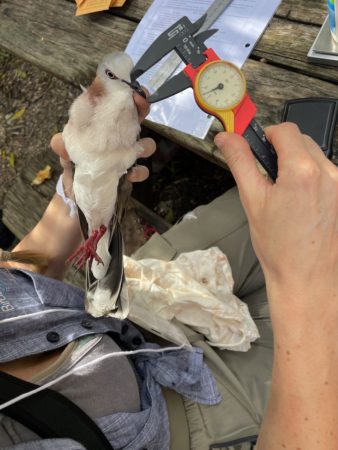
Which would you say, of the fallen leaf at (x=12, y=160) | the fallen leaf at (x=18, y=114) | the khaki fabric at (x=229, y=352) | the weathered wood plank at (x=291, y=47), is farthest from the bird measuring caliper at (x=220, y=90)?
the fallen leaf at (x=18, y=114)

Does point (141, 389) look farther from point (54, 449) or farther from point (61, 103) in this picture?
point (61, 103)

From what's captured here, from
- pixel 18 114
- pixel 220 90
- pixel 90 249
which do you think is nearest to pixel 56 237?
pixel 90 249

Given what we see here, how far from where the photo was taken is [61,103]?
2197 millimetres

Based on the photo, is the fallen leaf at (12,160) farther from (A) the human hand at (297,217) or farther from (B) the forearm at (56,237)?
(A) the human hand at (297,217)

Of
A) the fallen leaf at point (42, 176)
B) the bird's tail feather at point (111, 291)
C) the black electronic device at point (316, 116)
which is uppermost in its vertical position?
the black electronic device at point (316, 116)

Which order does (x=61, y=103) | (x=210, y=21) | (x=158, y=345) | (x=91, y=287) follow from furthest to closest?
(x=61, y=103) → (x=210, y=21) → (x=158, y=345) → (x=91, y=287)

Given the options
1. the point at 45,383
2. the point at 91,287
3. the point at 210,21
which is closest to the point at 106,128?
the point at 91,287

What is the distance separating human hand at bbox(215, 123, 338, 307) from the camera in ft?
1.76

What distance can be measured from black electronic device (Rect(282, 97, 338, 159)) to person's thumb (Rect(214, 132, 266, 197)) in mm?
301

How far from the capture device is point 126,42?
116cm

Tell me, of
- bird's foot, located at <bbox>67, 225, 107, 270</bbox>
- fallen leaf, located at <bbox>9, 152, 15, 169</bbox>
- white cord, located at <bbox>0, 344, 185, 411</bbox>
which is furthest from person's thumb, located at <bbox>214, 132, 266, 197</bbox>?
fallen leaf, located at <bbox>9, 152, 15, 169</bbox>

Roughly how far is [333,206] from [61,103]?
1913 mm

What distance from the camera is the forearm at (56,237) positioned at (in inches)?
41.1

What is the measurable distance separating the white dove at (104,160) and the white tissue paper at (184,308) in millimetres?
137
